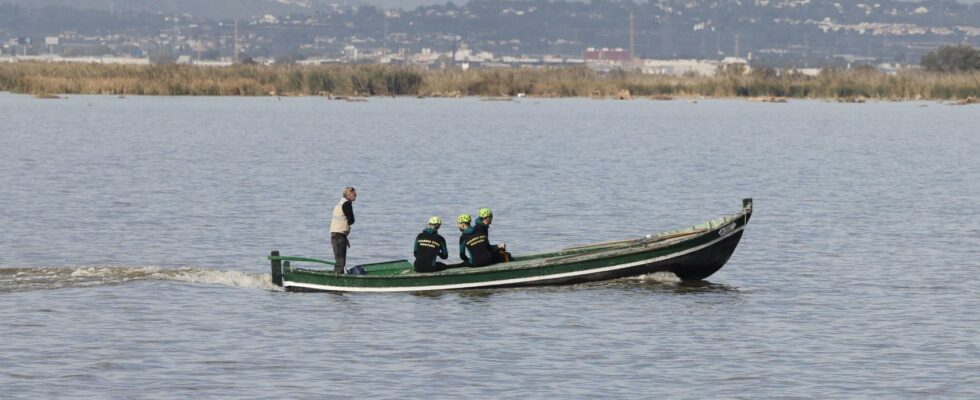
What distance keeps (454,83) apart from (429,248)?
120 meters

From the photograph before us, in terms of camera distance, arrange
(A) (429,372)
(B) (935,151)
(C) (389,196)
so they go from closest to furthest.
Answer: (A) (429,372) → (C) (389,196) → (B) (935,151)

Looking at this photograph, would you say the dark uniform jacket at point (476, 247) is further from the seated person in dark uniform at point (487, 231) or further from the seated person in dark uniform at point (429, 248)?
the seated person in dark uniform at point (429, 248)

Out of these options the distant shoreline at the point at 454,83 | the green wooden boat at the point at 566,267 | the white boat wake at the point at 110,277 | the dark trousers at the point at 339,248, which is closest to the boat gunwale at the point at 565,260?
the green wooden boat at the point at 566,267

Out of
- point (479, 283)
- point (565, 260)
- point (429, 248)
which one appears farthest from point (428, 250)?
point (565, 260)

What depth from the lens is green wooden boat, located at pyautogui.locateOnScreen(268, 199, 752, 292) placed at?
28.0 metres

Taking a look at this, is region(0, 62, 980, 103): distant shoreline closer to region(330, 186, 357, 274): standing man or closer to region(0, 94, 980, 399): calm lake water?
region(0, 94, 980, 399): calm lake water

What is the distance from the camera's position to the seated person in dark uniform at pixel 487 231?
2797 centimetres

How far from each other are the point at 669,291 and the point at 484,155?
4539cm

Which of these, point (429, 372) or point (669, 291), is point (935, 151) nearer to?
point (669, 291)

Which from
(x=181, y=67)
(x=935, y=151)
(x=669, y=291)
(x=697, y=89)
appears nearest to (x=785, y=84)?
(x=697, y=89)

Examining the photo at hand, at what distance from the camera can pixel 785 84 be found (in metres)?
150

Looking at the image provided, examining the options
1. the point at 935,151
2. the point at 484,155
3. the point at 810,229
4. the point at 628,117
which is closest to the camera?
the point at 810,229

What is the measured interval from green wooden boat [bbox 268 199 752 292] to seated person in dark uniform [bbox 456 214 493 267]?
0.66 feet

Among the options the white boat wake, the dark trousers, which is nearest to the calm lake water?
the white boat wake
